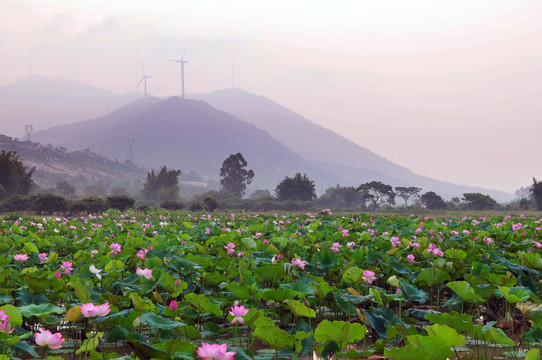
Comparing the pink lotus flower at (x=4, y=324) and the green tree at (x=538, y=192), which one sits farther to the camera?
the green tree at (x=538, y=192)

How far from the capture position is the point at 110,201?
42.4 meters

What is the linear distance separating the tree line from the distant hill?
5124 cm

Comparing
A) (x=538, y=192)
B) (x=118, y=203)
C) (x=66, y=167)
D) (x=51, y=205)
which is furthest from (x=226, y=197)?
(x=66, y=167)

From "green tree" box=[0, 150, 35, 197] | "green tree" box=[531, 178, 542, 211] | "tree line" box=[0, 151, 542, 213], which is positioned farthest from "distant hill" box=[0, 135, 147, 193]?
"green tree" box=[531, 178, 542, 211]

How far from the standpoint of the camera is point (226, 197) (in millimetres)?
70750

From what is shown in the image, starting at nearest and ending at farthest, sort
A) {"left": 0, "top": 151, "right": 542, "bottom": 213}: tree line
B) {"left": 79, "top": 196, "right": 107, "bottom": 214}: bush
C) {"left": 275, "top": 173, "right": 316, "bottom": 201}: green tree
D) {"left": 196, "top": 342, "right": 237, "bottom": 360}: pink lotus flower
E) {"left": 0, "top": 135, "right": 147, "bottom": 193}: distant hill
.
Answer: {"left": 196, "top": 342, "right": 237, "bottom": 360}: pink lotus flower → {"left": 79, "top": 196, "right": 107, "bottom": 214}: bush → {"left": 0, "top": 151, "right": 542, "bottom": 213}: tree line → {"left": 275, "top": 173, "right": 316, "bottom": 201}: green tree → {"left": 0, "top": 135, "right": 147, "bottom": 193}: distant hill

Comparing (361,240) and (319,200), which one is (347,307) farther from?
(319,200)

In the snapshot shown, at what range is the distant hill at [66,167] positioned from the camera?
147 meters

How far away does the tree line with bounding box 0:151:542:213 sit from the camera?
40.6 metres

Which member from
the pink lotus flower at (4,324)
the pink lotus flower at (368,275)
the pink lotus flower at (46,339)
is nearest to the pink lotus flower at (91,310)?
the pink lotus flower at (46,339)

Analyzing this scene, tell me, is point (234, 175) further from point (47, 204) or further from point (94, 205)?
point (47, 204)

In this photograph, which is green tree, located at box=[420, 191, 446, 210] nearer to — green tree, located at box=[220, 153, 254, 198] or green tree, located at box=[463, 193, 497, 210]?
green tree, located at box=[463, 193, 497, 210]

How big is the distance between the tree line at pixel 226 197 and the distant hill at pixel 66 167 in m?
A: 51.2

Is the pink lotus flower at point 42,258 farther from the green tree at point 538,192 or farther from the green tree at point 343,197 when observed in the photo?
the green tree at point 343,197
